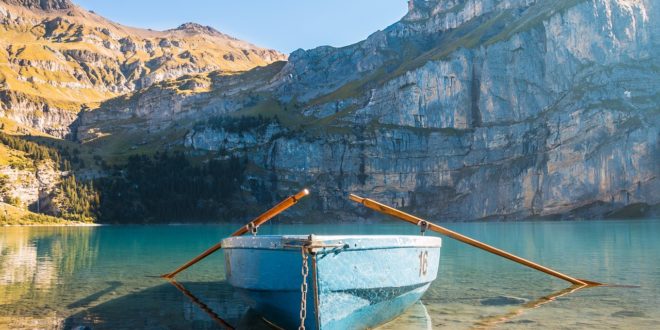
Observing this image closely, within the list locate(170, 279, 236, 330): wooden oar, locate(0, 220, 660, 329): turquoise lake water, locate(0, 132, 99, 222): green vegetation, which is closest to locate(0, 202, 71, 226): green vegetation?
locate(0, 132, 99, 222): green vegetation

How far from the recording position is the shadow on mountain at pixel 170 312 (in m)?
17.2

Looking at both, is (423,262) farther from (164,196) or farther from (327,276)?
(164,196)

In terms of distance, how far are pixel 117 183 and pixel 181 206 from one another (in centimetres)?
2521

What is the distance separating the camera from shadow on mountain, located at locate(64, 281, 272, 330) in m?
17.2

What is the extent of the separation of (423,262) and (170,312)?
9419 millimetres

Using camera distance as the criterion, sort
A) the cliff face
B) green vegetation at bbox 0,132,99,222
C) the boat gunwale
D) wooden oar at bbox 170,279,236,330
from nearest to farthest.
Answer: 1. the boat gunwale
2. wooden oar at bbox 170,279,236,330
3. the cliff face
4. green vegetation at bbox 0,132,99,222

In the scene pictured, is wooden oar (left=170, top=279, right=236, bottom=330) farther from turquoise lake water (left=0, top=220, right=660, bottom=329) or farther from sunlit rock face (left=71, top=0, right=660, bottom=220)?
sunlit rock face (left=71, top=0, right=660, bottom=220)

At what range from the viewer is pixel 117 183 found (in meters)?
189

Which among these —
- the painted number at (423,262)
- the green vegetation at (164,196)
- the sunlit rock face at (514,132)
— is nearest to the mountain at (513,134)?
the sunlit rock face at (514,132)

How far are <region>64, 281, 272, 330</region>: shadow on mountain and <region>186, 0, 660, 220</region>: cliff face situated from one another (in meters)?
153

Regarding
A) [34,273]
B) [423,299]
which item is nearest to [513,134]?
[34,273]

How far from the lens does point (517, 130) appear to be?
6649 inches

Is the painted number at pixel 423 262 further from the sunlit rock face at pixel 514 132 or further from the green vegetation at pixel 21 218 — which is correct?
the green vegetation at pixel 21 218

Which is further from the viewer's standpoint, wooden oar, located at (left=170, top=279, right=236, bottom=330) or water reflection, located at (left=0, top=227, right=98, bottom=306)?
water reflection, located at (left=0, top=227, right=98, bottom=306)
